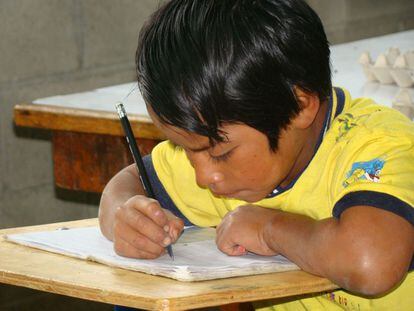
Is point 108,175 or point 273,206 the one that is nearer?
point 273,206

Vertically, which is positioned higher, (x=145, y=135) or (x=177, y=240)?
(x=177, y=240)

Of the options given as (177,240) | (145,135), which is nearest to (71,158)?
(145,135)

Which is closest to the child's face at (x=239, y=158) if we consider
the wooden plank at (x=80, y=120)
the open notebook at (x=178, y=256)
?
the open notebook at (x=178, y=256)

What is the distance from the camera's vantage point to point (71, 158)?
243 centimetres

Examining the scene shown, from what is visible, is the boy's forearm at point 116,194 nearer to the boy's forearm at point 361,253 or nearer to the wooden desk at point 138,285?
the wooden desk at point 138,285

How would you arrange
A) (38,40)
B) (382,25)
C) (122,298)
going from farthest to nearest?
(382,25), (38,40), (122,298)

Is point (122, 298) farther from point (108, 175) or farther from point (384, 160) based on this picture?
point (108, 175)

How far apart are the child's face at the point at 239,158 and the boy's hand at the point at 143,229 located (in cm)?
8

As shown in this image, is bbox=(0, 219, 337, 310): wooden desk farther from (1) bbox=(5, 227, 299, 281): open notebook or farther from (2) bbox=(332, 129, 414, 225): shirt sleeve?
(2) bbox=(332, 129, 414, 225): shirt sleeve

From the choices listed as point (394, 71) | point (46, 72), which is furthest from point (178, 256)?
point (46, 72)

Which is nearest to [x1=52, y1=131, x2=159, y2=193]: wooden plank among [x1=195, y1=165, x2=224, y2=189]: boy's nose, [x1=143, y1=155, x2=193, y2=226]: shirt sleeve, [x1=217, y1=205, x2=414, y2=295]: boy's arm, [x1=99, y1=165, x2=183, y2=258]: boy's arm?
[x1=143, y1=155, x2=193, y2=226]: shirt sleeve

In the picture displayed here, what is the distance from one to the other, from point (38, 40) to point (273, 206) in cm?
153

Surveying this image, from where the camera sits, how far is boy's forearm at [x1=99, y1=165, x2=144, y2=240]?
5.37ft

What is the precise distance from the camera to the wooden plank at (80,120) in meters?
2.27
